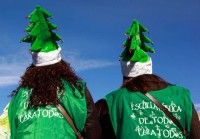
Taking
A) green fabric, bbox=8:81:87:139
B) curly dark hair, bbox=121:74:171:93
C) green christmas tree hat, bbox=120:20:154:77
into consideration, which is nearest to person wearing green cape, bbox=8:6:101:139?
green fabric, bbox=8:81:87:139

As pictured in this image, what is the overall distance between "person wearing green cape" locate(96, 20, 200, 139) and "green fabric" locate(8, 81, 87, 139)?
803mm

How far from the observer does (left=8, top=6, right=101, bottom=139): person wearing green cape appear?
7098 mm

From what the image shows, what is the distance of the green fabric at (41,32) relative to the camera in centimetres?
748

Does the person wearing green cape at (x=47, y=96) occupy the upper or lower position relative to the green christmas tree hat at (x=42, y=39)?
lower

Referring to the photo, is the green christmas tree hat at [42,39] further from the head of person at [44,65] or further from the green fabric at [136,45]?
the green fabric at [136,45]

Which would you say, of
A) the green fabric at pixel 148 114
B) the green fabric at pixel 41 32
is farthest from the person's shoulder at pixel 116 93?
the green fabric at pixel 41 32

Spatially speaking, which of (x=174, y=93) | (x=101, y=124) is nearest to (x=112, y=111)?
(x=101, y=124)

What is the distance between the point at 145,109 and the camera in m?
7.75

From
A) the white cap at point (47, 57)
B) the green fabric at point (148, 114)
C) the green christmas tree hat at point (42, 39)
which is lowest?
the green fabric at point (148, 114)

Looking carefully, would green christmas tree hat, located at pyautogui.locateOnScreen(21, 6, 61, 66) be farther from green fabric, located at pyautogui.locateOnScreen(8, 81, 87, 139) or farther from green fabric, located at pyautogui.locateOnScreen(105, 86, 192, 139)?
green fabric, located at pyautogui.locateOnScreen(105, 86, 192, 139)

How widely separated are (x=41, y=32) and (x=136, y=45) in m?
1.34

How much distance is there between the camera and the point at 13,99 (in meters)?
7.58

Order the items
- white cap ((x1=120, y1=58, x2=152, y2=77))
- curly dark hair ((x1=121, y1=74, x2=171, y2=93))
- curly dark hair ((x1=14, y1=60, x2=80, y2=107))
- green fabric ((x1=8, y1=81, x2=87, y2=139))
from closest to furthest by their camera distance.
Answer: green fabric ((x1=8, y1=81, x2=87, y2=139))
curly dark hair ((x1=14, y1=60, x2=80, y2=107))
curly dark hair ((x1=121, y1=74, x2=171, y2=93))
white cap ((x1=120, y1=58, x2=152, y2=77))

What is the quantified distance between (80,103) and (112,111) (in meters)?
0.85
